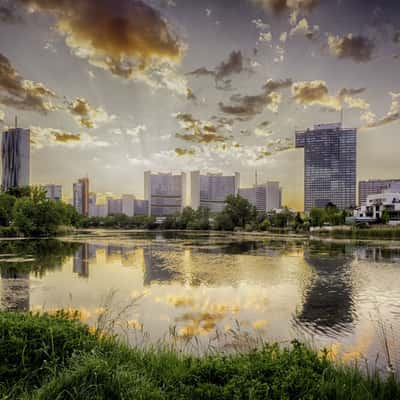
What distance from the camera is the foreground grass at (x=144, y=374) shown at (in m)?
2.72

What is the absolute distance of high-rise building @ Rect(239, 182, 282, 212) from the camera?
449 feet

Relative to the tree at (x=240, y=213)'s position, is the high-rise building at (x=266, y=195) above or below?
above

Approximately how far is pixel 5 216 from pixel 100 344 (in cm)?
4855

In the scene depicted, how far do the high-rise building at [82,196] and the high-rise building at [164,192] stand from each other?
1277 inches

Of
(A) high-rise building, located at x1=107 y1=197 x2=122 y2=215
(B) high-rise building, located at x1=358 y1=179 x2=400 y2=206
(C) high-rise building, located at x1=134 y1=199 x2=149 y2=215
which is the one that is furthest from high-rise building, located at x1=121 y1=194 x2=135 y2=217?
(B) high-rise building, located at x1=358 y1=179 x2=400 y2=206

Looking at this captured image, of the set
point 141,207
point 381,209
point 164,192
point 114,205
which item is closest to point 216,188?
point 164,192

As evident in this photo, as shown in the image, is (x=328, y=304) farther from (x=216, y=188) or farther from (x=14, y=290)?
(x=216, y=188)

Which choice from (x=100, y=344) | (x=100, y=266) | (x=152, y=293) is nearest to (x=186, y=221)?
(x=100, y=266)

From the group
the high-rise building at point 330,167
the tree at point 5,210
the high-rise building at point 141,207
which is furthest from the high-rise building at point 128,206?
the tree at point 5,210

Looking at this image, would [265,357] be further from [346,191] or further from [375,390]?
[346,191]

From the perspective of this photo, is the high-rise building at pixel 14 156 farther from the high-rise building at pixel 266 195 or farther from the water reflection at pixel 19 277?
the water reflection at pixel 19 277

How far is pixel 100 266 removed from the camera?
13.8 m

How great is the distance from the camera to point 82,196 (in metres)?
148

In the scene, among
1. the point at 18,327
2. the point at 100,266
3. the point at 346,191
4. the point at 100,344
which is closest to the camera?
the point at 18,327
